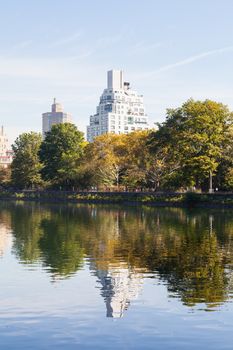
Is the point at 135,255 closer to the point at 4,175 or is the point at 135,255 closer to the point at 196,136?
the point at 196,136

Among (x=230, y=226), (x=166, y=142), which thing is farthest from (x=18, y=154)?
(x=230, y=226)

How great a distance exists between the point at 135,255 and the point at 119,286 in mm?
9499

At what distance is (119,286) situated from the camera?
23.9 m

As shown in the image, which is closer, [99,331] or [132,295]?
[99,331]

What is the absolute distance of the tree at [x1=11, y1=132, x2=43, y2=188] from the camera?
142250 millimetres

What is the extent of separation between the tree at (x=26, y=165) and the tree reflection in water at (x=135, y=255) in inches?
3390

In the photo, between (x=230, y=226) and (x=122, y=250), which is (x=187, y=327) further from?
(x=230, y=226)

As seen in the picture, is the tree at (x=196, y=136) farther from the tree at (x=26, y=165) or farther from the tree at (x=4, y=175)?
the tree at (x=4, y=175)

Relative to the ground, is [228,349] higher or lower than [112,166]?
lower

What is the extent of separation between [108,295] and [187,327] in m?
5.04

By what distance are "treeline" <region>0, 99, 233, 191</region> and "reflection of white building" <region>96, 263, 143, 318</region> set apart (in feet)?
199

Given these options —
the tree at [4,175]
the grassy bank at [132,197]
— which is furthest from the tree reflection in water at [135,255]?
the tree at [4,175]

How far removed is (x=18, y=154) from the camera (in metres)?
145

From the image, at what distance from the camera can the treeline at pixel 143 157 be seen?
90500 millimetres
